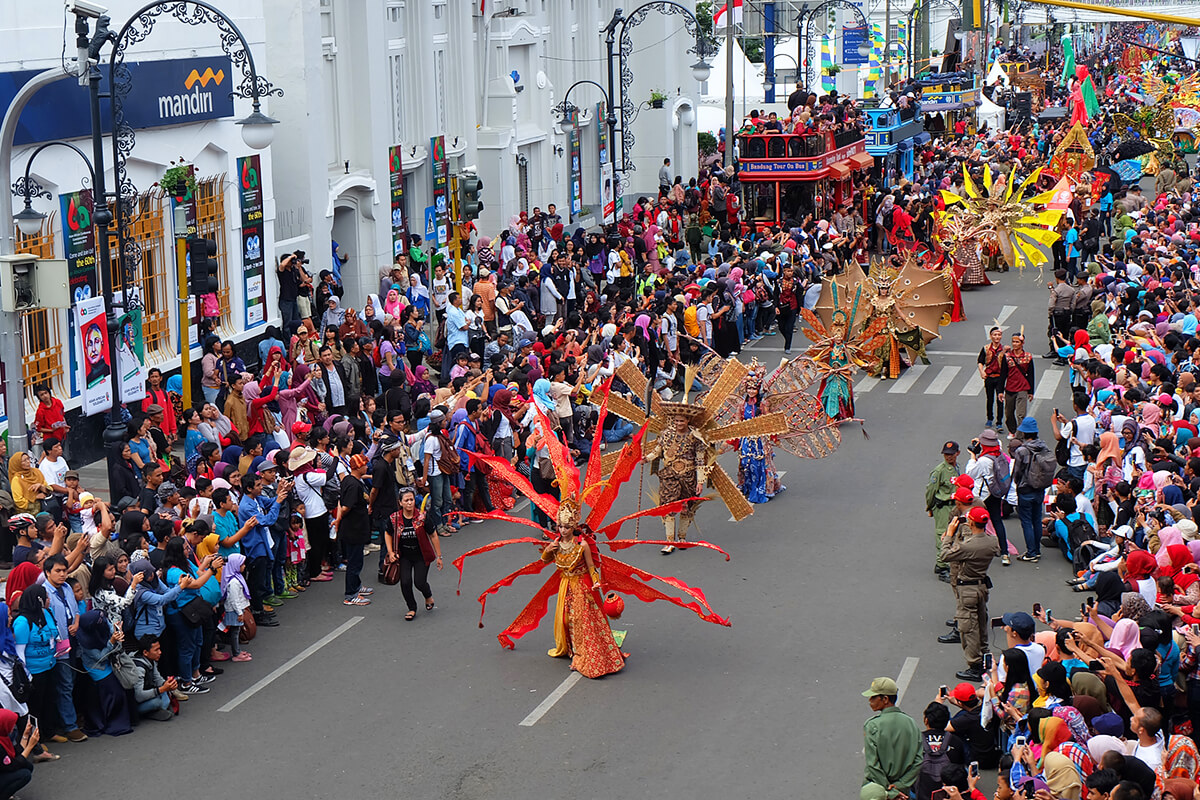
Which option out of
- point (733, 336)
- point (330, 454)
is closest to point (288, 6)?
point (733, 336)

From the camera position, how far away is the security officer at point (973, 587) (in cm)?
1292

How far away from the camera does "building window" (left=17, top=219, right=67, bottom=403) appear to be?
18469 mm

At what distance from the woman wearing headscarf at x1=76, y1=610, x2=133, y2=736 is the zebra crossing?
13684 mm

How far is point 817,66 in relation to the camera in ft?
227

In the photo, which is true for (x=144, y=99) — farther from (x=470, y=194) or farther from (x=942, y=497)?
(x=942, y=497)

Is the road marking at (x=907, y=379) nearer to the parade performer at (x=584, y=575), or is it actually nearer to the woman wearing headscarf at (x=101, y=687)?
the parade performer at (x=584, y=575)

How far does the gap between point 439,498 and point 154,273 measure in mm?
6343

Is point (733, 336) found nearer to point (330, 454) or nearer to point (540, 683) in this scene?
point (330, 454)

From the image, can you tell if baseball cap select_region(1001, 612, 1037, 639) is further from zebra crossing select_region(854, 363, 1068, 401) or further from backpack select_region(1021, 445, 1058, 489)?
zebra crossing select_region(854, 363, 1068, 401)

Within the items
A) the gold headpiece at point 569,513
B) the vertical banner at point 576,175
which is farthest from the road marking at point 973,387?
the vertical banner at point 576,175

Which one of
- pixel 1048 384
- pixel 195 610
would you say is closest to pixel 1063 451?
pixel 1048 384

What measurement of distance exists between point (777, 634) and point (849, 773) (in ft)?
9.49

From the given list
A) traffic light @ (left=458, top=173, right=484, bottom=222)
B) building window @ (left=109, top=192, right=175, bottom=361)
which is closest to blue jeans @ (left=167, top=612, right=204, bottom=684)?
building window @ (left=109, top=192, right=175, bottom=361)

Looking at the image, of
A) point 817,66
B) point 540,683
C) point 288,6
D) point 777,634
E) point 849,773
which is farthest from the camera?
point 817,66
